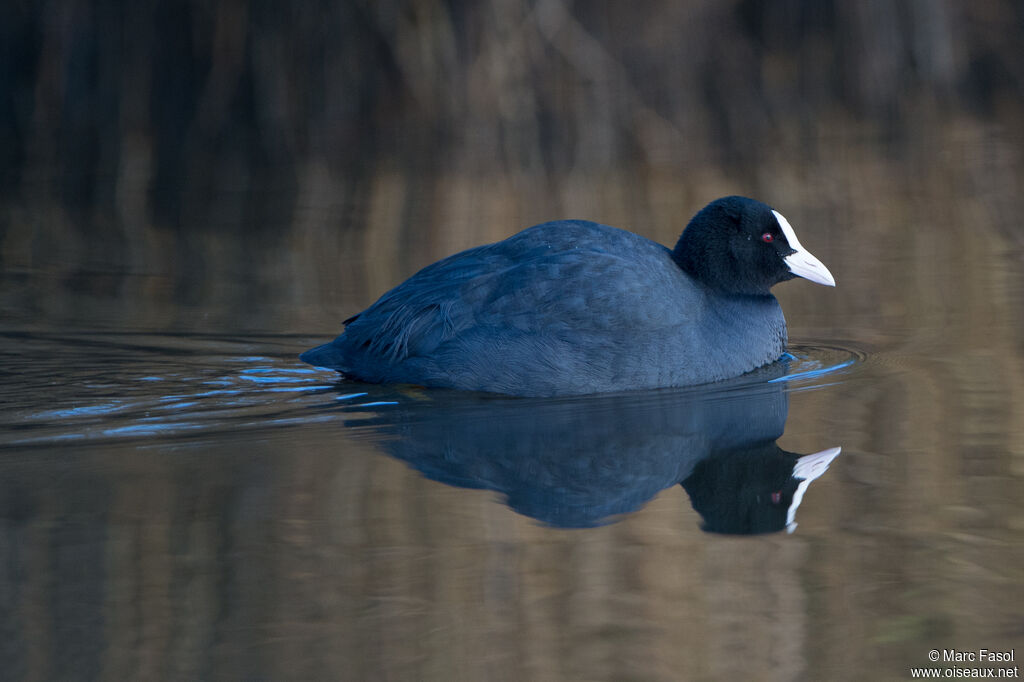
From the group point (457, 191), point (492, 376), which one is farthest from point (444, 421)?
point (457, 191)

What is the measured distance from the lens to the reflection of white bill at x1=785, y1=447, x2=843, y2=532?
358 centimetres

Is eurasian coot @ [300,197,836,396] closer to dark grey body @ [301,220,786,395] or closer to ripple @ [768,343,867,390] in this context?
dark grey body @ [301,220,786,395]

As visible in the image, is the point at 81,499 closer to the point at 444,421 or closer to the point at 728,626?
the point at 444,421

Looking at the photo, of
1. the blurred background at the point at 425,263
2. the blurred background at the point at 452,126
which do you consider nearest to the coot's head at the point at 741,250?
the blurred background at the point at 425,263

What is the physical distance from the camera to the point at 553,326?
4836 millimetres

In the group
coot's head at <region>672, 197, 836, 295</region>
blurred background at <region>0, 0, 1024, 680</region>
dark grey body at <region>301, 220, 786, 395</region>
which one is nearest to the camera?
blurred background at <region>0, 0, 1024, 680</region>

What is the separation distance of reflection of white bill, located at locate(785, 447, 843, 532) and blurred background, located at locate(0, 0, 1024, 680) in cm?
5

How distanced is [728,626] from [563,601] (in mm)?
353

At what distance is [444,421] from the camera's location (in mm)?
4492

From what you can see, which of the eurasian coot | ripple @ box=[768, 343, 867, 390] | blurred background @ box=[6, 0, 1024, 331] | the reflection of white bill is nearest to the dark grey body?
the eurasian coot

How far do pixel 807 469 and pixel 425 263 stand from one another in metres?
3.61

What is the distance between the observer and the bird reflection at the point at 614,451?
3633 mm

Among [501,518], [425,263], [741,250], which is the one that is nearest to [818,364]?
[741,250]

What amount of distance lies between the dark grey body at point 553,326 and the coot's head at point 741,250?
7.4 inches
